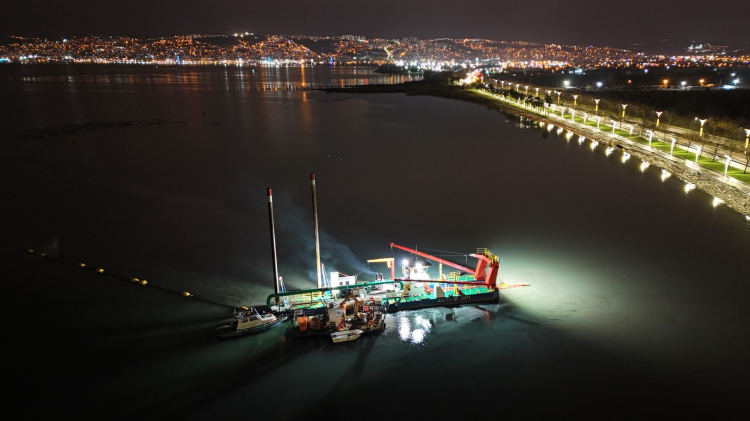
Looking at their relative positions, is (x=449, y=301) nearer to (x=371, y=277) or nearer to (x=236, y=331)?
(x=371, y=277)

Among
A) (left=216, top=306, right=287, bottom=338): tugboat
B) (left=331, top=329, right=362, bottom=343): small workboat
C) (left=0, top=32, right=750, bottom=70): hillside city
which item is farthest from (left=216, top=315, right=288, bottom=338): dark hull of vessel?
(left=0, top=32, right=750, bottom=70): hillside city

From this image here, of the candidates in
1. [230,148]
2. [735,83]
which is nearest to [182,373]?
[230,148]

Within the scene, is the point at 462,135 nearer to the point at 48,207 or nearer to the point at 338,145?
the point at 338,145

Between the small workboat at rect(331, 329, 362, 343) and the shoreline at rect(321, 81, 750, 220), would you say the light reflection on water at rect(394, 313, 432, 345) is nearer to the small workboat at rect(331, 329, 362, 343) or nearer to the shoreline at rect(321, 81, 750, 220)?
the small workboat at rect(331, 329, 362, 343)

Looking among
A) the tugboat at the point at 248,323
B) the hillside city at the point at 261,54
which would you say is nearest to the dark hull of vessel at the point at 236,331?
the tugboat at the point at 248,323

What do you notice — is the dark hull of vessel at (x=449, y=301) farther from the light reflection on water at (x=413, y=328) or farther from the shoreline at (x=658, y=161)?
the shoreline at (x=658, y=161)

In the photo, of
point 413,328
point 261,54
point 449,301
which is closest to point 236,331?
point 413,328
